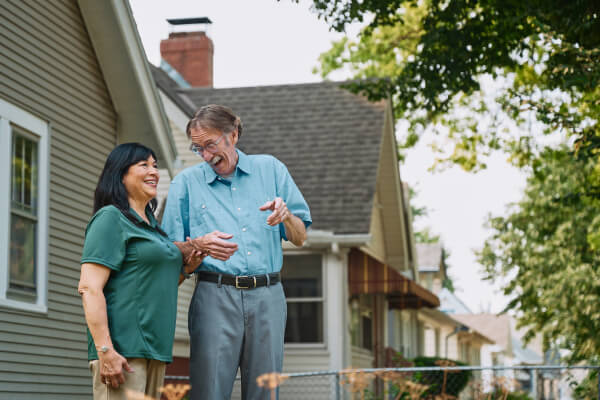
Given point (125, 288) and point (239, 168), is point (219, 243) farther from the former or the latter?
point (239, 168)

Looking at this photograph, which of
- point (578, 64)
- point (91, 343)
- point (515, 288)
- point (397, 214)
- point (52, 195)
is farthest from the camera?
point (515, 288)

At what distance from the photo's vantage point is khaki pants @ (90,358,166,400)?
3732 mm

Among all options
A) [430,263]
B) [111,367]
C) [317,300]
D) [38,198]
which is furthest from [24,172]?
[430,263]

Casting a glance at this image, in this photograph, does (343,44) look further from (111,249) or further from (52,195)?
(111,249)

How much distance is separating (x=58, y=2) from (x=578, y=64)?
572 centimetres

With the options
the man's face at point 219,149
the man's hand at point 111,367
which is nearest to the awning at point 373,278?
the man's face at point 219,149

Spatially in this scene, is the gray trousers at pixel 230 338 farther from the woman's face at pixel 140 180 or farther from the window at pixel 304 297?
the window at pixel 304 297

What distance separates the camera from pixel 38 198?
9312mm

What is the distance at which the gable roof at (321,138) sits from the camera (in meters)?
16.8

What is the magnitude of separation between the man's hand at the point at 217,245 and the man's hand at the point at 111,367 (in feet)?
1.95

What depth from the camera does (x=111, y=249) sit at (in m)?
3.82

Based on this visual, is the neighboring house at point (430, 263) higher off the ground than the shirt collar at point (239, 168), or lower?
higher

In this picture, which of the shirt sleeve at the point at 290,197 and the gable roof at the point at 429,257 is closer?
the shirt sleeve at the point at 290,197

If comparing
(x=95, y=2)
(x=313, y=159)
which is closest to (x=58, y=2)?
(x=95, y=2)
